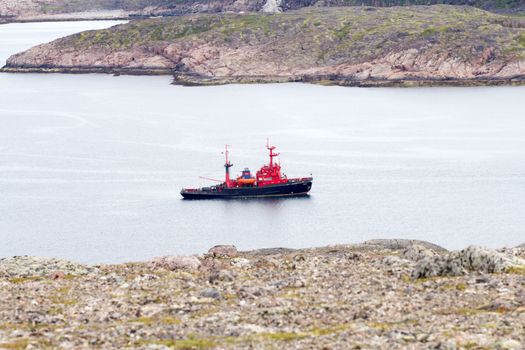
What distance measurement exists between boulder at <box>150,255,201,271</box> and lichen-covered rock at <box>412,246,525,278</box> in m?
9.13

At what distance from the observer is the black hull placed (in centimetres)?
11306

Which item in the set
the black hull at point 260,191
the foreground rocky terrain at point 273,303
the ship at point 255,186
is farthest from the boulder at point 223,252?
the ship at point 255,186

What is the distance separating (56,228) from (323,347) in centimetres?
7219

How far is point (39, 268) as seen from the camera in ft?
138

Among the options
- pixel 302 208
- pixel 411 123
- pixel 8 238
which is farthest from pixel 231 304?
pixel 411 123

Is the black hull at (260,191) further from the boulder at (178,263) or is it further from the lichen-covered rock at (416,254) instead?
the lichen-covered rock at (416,254)

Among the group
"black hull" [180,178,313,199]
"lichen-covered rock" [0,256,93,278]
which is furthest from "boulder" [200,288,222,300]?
"black hull" [180,178,313,199]

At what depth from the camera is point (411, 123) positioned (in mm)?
157375

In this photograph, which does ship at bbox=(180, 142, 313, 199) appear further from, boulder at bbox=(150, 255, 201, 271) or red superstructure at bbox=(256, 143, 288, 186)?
boulder at bbox=(150, 255, 201, 271)

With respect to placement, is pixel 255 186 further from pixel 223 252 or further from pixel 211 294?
pixel 211 294

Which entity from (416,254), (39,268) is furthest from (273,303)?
(39,268)

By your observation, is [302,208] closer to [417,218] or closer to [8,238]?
[417,218]

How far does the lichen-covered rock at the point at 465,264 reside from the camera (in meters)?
36.6

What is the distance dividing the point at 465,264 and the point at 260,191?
3147 inches
